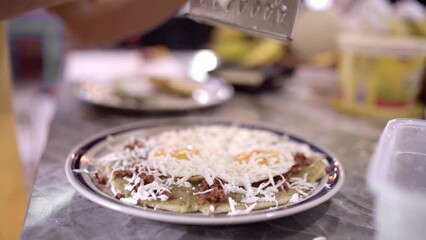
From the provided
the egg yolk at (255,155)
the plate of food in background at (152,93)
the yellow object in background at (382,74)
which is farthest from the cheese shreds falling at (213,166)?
the yellow object in background at (382,74)

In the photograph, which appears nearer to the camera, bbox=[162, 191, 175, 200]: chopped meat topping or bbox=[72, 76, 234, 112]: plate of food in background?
bbox=[162, 191, 175, 200]: chopped meat topping

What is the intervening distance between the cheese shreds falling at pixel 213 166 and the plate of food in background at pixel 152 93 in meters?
0.39

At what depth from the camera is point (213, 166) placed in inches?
32.4

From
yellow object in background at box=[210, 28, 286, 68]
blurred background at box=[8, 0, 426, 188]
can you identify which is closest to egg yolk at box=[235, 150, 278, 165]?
blurred background at box=[8, 0, 426, 188]

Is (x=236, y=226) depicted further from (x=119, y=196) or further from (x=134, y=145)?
(x=134, y=145)

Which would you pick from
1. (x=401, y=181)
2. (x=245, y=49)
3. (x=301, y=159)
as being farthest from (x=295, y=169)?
(x=245, y=49)

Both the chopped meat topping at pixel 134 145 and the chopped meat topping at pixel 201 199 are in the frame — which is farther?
the chopped meat topping at pixel 134 145

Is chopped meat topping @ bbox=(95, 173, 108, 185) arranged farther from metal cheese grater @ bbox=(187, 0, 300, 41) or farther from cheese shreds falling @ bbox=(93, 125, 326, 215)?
metal cheese grater @ bbox=(187, 0, 300, 41)

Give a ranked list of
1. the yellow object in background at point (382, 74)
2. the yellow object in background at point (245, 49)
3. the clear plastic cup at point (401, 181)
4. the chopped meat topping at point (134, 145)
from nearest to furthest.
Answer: the clear plastic cup at point (401, 181)
the chopped meat topping at point (134, 145)
the yellow object in background at point (382, 74)
the yellow object in background at point (245, 49)

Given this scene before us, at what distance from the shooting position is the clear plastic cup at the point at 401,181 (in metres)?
0.60

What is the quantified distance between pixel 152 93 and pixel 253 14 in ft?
2.27

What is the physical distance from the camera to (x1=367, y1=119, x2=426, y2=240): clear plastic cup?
599 mm

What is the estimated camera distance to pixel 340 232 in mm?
747

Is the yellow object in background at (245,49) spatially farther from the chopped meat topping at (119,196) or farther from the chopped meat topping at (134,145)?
the chopped meat topping at (119,196)
